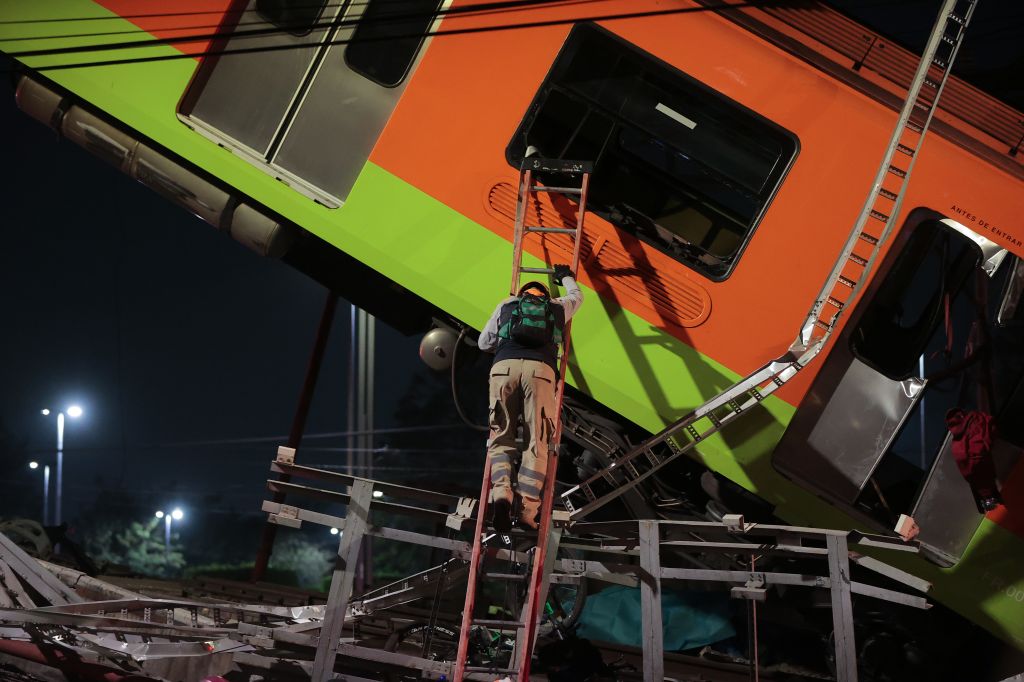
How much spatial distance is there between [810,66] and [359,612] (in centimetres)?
550

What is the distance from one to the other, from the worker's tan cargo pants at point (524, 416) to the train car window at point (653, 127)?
1.62 m

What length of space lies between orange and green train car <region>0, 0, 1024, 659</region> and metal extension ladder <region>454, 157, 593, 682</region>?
9.0 inches

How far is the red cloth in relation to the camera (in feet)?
19.5

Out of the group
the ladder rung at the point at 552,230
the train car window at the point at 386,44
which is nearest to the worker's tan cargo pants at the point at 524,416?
the ladder rung at the point at 552,230

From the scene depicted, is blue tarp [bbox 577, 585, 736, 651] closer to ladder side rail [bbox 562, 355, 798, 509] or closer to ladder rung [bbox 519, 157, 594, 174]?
ladder side rail [bbox 562, 355, 798, 509]

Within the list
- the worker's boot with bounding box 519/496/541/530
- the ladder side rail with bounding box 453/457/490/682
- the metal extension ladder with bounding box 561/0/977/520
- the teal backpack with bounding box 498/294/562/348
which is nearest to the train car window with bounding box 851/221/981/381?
the metal extension ladder with bounding box 561/0/977/520

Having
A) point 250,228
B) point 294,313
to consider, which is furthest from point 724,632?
point 294,313

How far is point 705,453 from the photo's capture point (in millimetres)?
6457

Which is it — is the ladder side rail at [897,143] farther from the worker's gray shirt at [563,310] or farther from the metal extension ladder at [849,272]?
the worker's gray shirt at [563,310]

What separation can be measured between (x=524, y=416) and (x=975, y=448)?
3.13 m

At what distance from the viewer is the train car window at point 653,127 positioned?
6473 millimetres

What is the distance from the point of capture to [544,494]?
5391 millimetres

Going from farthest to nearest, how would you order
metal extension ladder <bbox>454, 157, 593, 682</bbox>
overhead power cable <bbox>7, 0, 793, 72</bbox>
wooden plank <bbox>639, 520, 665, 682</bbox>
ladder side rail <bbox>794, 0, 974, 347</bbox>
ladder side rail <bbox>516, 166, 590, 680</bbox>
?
1. overhead power cable <bbox>7, 0, 793, 72</bbox>
2. ladder side rail <bbox>794, 0, 974, 347</bbox>
3. wooden plank <bbox>639, 520, 665, 682</bbox>
4. metal extension ladder <bbox>454, 157, 593, 682</bbox>
5. ladder side rail <bbox>516, 166, 590, 680</bbox>

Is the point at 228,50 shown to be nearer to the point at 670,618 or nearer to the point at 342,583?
the point at 342,583
